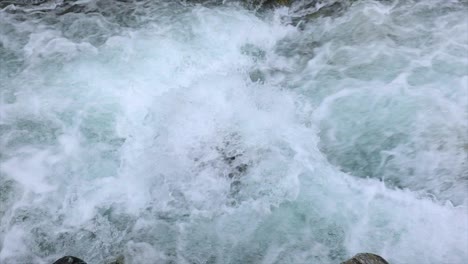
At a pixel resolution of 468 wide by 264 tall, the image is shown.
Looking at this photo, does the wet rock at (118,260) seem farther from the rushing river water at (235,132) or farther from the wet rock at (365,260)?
the wet rock at (365,260)

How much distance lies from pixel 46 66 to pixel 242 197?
4.77m

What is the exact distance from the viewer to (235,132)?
7.04 metres

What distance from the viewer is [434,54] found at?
316 inches

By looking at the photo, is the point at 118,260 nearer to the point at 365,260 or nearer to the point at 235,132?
the point at 235,132

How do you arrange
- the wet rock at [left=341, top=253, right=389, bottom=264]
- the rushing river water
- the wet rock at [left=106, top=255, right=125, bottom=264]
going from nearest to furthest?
the wet rock at [left=341, top=253, right=389, bottom=264]
the wet rock at [left=106, top=255, right=125, bottom=264]
the rushing river water

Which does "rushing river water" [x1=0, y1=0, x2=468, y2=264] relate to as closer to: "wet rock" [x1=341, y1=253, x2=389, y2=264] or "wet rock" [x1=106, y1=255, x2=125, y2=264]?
"wet rock" [x1=106, y1=255, x2=125, y2=264]

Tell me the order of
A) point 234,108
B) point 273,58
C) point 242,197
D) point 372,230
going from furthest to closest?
point 273,58 → point 234,108 → point 242,197 → point 372,230

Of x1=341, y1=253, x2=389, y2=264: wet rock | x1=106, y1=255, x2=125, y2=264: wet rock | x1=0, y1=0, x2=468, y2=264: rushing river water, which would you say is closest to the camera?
x1=341, y1=253, x2=389, y2=264: wet rock

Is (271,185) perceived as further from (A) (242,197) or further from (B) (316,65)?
(B) (316,65)

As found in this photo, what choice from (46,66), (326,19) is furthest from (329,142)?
(46,66)

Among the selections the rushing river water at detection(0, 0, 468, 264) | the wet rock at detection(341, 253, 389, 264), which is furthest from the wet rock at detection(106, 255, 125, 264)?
the wet rock at detection(341, 253, 389, 264)

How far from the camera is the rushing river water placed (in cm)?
577

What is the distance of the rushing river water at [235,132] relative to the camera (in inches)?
227

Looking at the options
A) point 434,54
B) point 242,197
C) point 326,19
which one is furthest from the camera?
point 326,19
